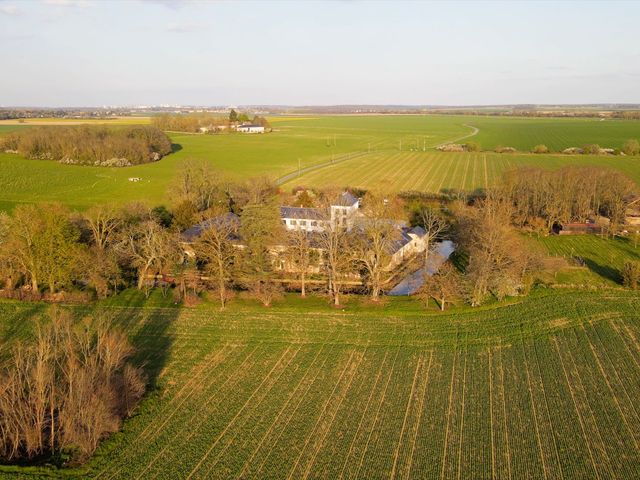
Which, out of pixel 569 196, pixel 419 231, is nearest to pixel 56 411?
pixel 419 231

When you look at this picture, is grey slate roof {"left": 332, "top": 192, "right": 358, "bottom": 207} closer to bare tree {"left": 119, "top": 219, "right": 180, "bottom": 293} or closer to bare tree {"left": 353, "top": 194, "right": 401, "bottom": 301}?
bare tree {"left": 353, "top": 194, "right": 401, "bottom": 301}

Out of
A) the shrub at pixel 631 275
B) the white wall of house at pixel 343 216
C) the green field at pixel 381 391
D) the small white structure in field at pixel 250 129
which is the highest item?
the small white structure in field at pixel 250 129

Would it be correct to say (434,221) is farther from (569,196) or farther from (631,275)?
(631,275)

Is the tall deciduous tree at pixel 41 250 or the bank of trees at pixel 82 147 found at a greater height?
the bank of trees at pixel 82 147

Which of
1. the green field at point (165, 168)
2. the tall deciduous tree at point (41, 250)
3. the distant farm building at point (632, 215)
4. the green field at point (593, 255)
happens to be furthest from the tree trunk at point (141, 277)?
the distant farm building at point (632, 215)

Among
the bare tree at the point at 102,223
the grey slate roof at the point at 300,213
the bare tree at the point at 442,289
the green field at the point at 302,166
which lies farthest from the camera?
the green field at the point at 302,166

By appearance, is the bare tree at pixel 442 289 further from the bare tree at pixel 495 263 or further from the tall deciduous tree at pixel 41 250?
the tall deciduous tree at pixel 41 250

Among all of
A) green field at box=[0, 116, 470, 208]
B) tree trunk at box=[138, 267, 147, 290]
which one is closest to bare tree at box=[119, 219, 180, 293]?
tree trunk at box=[138, 267, 147, 290]
